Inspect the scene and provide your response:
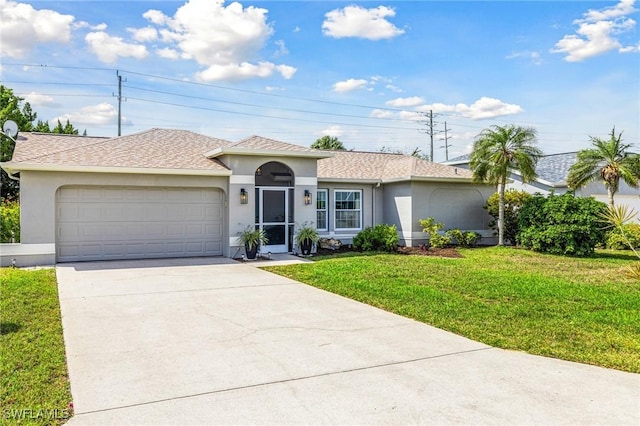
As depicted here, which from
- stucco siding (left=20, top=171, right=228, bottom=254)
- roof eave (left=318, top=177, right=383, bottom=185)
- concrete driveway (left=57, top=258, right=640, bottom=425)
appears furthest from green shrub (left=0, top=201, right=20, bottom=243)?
roof eave (left=318, top=177, right=383, bottom=185)

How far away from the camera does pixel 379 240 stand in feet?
52.2

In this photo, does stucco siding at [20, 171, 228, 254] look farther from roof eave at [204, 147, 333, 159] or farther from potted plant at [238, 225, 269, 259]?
potted plant at [238, 225, 269, 259]

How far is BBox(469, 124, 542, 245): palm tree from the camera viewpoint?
53.7 ft

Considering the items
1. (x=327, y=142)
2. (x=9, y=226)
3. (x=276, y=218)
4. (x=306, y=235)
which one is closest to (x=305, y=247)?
(x=306, y=235)

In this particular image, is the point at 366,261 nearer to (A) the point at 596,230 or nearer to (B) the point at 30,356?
(A) the point at 596,230

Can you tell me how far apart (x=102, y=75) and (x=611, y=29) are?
35554 mm

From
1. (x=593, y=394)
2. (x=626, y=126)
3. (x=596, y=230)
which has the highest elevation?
(x=626, y=126)

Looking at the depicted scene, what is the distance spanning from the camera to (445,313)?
7.29 m

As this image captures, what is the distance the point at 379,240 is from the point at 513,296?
24.4ft

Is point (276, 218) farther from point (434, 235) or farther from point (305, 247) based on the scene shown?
point (434, 235)

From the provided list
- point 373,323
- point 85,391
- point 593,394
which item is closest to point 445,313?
point 373,323

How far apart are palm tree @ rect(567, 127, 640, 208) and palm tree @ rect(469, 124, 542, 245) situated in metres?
4.69

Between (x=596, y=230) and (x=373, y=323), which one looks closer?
(x=373, y=323)

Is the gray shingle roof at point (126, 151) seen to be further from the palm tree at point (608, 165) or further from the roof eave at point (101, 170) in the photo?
the palm tree at point (608, 165)
